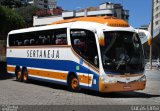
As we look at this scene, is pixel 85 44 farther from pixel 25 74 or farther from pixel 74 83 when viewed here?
pixel 25 74

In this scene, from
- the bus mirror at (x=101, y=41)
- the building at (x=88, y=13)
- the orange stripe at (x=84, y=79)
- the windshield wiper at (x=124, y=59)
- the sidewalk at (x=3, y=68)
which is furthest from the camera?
the building at (x=88, y=13)

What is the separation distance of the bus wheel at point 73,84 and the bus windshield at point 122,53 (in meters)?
2.31

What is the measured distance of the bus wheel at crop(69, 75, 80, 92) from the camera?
64.6ft

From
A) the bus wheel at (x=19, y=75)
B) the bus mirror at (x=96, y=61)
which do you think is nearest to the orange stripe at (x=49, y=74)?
the bus wheel at (x=19, y=75)

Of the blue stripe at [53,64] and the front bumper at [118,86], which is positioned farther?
the blue stripe at [53,64]

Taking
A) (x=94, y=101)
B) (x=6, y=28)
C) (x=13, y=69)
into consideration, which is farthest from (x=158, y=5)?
(x=94, y=101)

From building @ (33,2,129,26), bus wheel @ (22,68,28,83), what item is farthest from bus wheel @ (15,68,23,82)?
building @ (33,2,129,26)

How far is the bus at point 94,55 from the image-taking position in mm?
17875

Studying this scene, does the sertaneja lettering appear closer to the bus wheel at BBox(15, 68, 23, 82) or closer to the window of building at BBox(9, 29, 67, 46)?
the window of building at BBox(9, 29, 67, 46)

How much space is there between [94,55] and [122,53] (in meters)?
1.12

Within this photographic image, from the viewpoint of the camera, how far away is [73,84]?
2000cm

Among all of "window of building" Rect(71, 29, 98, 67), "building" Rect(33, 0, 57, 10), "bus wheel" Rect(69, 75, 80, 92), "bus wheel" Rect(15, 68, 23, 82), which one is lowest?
"bus wheel" Rect(15, 68, 23, 82)

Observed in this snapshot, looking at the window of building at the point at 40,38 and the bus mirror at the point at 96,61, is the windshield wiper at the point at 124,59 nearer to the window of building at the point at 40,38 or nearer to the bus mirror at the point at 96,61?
the bus mirror at the point at 96,61

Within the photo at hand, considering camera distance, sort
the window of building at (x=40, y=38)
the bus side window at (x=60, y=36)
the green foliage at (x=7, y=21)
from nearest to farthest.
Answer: the bus side window at (x=60, y=36) → the window of building at (x=40, y=38) → the green foliage at (x=7, y=21)
